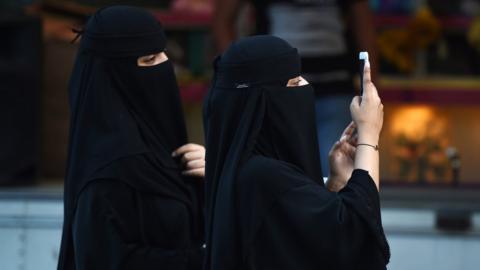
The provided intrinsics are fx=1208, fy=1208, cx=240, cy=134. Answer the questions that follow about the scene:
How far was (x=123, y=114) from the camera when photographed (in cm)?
365

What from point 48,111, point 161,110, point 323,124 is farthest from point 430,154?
point 161,110

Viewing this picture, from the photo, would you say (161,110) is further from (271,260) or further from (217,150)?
(271,260)

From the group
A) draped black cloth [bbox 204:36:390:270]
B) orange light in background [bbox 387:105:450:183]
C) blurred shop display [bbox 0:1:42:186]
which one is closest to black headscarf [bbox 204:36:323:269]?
draped black cloth [bbox 204:36:390:270]

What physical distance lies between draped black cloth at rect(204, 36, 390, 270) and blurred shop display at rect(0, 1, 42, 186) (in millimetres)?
2765

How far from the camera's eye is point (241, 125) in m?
3.13

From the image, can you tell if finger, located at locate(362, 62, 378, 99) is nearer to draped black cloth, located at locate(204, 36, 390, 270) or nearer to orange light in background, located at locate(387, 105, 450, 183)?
draped black cloth, located at locate(204, 36, 390, 270)

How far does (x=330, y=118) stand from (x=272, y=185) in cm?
226

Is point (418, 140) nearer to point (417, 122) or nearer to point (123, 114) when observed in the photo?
point (417, 122)

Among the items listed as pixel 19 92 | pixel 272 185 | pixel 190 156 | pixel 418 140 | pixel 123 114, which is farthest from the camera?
pixel 418 140

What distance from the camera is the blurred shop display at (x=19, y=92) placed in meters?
5.85

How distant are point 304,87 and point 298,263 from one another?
491mm

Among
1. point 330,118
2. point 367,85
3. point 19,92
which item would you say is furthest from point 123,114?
point 19,92

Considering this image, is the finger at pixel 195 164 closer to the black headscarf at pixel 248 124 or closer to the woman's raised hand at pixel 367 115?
the black headscarf at pixel 248 124

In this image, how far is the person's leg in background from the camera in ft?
17.2
